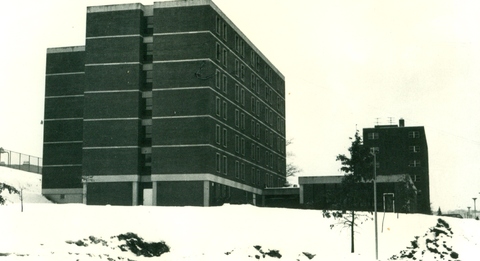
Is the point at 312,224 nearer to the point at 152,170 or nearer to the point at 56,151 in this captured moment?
the point at 152,170

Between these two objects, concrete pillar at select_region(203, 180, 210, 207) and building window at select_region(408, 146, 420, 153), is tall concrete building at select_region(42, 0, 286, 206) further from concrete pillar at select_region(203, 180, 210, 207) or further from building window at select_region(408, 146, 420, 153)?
building window at select_region(408, 146, 420, 153)

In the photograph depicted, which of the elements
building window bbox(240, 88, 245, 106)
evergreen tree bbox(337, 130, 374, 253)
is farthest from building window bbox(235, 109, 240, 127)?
evergreen tree bbox(337, 130, 374, 253)

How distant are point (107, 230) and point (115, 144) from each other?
112 feet

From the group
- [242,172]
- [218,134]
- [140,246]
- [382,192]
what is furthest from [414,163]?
[140,246]

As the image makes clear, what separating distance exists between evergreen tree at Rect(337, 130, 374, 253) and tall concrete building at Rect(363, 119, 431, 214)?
260ft

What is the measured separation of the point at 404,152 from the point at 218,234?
292 ft

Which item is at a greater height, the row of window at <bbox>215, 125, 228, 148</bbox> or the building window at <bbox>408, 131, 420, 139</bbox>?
the building window at <bbox>408, 131, 420, 139</bbox>

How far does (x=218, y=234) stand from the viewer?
156ft

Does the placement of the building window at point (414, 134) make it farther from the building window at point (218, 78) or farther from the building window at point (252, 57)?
the building window at point (218, 78)

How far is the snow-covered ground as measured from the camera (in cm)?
3691

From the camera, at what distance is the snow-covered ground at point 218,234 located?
36906 mm

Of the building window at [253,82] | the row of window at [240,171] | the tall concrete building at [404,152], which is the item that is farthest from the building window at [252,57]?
the tall concrete building at [404,152]

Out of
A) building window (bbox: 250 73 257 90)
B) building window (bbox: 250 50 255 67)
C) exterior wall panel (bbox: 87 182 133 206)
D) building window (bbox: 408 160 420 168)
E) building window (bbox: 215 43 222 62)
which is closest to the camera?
exterior wall panel (bbox: 87 182 133 206)

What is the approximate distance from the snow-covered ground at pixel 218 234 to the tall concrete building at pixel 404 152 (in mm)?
64910
